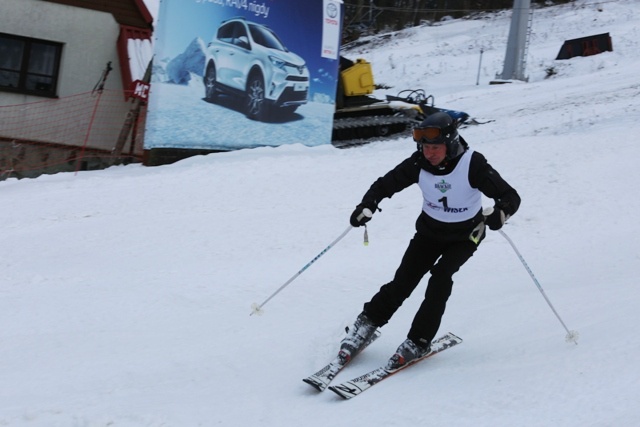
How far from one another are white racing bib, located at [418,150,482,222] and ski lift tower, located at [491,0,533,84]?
69.0 ft

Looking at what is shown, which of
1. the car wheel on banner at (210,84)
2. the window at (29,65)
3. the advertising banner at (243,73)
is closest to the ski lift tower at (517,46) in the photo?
the advertising banner at (243,73)

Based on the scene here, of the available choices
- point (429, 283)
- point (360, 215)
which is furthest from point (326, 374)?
point (360, 215)

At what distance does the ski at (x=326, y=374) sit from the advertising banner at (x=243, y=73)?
7.97m

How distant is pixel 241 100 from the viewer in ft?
43.9

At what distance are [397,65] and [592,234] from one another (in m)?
26.2

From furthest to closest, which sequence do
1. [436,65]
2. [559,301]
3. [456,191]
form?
1. [436,65]
2. [559,301]
3. [456,191]

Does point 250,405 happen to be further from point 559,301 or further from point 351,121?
point 351,121

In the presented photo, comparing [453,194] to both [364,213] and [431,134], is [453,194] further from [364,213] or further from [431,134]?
[364,213]

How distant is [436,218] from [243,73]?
881 cm

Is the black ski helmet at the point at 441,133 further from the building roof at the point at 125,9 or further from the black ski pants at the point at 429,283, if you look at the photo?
the building roof at the point at 125,9

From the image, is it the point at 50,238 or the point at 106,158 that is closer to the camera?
the point at 50,238

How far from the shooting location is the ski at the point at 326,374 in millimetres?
4727

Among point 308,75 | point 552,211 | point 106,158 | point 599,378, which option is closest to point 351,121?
point 308,75

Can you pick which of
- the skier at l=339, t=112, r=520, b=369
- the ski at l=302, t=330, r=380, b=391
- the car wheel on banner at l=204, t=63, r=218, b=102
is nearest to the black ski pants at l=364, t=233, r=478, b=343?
the skier at l=339, t=112, r=520, b=369
